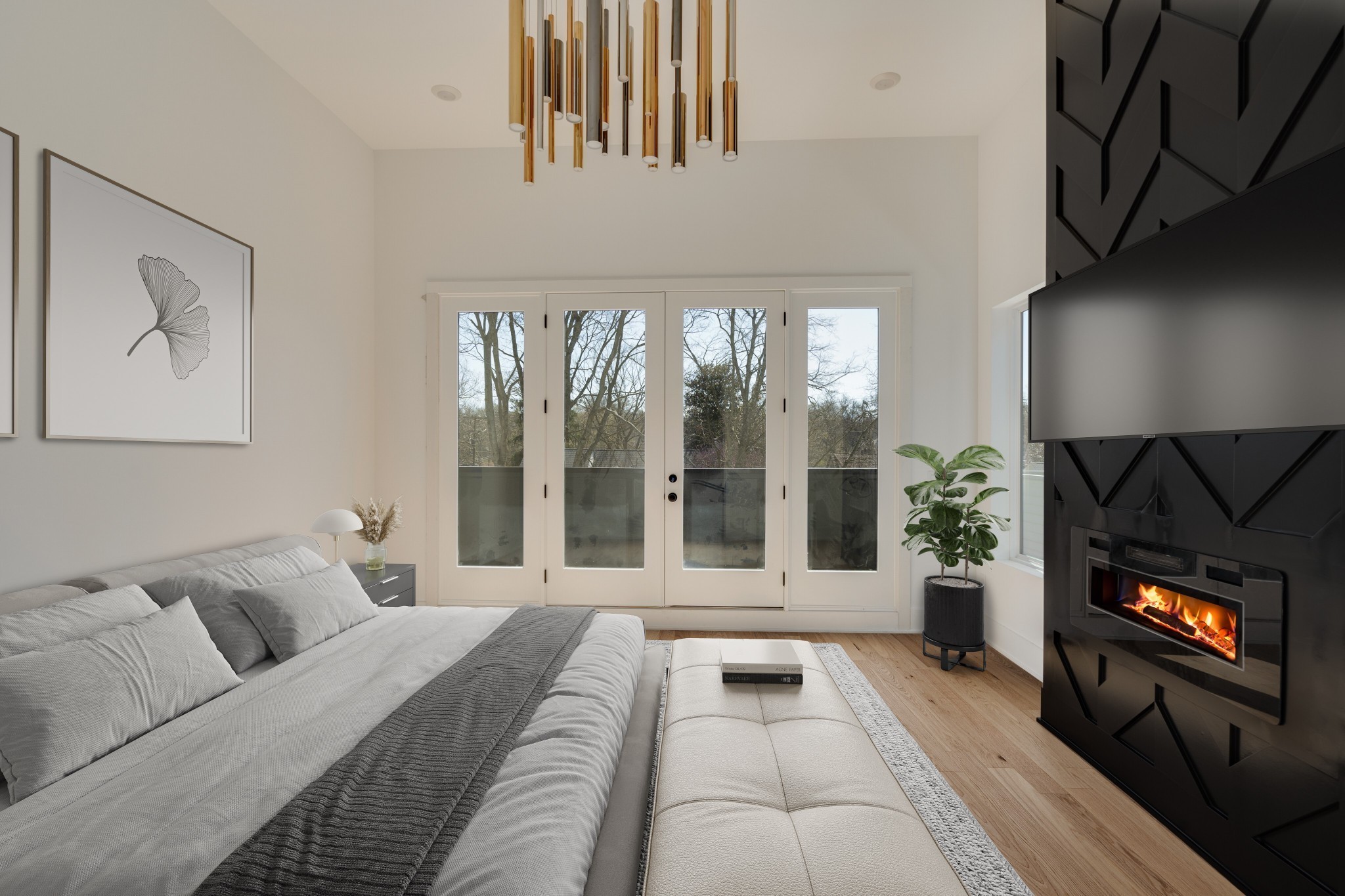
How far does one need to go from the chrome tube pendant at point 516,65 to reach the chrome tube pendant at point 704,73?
0.57 metres

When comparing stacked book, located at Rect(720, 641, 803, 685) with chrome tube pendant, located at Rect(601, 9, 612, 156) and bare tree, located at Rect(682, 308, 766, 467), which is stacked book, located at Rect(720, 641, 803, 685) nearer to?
chrome tube pendant, located at Rect(601, 9, 612, 156)

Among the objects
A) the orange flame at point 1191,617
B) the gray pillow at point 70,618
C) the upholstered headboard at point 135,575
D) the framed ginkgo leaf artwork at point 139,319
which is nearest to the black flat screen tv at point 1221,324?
the orange flame at point 1191,617

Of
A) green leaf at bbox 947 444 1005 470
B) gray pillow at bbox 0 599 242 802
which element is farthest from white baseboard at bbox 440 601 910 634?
gray pillow at bbox 0 599 242 802

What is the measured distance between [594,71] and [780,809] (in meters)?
2.04

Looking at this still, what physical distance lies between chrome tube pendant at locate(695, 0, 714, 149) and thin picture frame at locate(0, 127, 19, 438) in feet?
6.99

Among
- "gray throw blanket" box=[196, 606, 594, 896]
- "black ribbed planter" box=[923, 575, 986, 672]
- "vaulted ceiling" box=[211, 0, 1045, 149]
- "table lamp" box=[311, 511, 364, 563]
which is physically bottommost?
"black ribbed planter" box=[923, 575, 986, 672]

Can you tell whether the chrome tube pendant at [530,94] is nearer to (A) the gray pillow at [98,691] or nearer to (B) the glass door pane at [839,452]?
→ (A) the gray pillow at [98,691]

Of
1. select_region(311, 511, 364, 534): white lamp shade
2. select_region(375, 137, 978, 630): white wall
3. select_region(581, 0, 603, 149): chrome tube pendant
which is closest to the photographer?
select_region(581, 0, 603, 149): chrome tube pendant

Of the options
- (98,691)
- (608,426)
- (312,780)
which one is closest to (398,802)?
(312,780)

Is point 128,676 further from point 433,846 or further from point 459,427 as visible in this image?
point 459,427

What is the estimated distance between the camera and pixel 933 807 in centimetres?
203

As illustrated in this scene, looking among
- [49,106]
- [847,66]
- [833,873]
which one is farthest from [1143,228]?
[49,106]

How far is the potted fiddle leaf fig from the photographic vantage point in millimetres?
3252

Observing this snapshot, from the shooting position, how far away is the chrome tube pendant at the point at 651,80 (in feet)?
6.32
